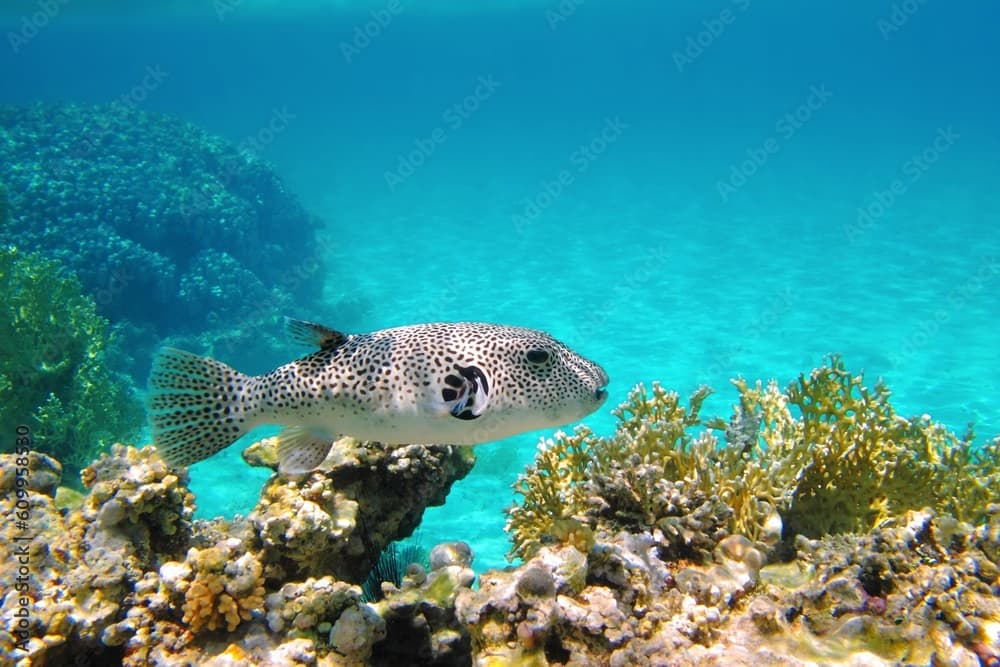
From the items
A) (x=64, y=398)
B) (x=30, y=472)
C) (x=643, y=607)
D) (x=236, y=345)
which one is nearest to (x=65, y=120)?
(x=236, y=345)

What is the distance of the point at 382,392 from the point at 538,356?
98 cm

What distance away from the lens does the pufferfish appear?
3510 mm

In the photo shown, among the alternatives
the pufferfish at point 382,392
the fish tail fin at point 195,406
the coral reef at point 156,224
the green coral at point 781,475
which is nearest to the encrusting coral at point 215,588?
the pufferfish at point 382,392

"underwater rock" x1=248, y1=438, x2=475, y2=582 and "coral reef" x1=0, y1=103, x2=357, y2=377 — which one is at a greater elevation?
"coral reef" x1=0, y1=103, x2=357, y2=377

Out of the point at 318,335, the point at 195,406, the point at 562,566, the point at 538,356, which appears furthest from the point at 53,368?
the point at 562,566

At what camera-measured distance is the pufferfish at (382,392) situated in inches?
138

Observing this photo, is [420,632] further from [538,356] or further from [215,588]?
[538,356]

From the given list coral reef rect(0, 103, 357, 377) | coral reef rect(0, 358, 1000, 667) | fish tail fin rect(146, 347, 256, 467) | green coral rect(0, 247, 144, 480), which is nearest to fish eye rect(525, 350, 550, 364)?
coral reef rect(0, 358, 1000, 667)

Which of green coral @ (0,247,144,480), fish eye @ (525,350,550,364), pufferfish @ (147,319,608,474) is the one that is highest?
green coral @ (0,247,144,480)

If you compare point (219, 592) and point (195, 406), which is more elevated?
point (195, 406)

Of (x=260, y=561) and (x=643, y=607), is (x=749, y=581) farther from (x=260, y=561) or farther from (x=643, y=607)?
(x=260, y=561)

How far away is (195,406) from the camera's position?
3910 millimetres

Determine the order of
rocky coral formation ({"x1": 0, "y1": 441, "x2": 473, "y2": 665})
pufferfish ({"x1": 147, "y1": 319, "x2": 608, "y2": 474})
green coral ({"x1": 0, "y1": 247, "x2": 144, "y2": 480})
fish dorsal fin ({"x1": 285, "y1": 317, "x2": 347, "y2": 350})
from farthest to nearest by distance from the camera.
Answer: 1. green coral ({"x1": 0, "y1": 247, "x2": 144, "y2": 480})
2. fish dorsal fin ({"x1": 285, "y1": 317, "x2": 347, "y2": 350})
3. pufferfish ({"x1": 147, "y1": 319, "x2": 608, "y2": 474})
4. rocky coral formation ({"x1": 0, "y1": 441, "x2": 473, "y2": 665})

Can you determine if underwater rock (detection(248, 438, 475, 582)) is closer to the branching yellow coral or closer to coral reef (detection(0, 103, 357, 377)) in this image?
the branching yellow coral
